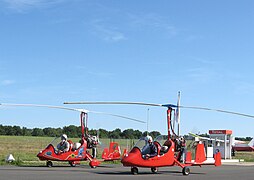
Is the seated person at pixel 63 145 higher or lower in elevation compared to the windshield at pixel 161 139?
lower

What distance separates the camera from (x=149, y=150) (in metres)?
21.2

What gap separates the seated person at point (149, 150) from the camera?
21.0m

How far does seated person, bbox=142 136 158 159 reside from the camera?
2097 centimetres

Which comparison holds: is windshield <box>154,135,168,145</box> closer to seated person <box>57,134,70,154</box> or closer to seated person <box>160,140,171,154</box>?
seated person <box>160,140,171,154</box>

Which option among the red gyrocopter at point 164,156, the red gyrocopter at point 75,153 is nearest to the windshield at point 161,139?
the red gyrocopter at point 164,156

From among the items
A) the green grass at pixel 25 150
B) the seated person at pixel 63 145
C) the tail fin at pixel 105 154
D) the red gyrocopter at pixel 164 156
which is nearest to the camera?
the red gyrocopter at pixel 164 156

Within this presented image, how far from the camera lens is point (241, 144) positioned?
6512 centimetres

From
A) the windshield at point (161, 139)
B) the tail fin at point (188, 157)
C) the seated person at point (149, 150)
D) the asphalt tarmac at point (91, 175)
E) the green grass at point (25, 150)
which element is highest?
the windshield at point (161, 139)

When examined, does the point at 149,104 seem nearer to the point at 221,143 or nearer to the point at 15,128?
the point at 221,143

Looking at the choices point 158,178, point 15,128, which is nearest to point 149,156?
point 158,178

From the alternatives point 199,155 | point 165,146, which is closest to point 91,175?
point 165,146

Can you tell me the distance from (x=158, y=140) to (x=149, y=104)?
2.90 meters

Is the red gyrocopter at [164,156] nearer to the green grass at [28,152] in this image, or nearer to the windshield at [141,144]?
the windshield at [141,144]

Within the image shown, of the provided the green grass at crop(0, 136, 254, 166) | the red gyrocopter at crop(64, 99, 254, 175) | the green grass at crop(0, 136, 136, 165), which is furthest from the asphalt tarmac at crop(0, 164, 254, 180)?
the green grass at crop(0, 136, 136, 165)
